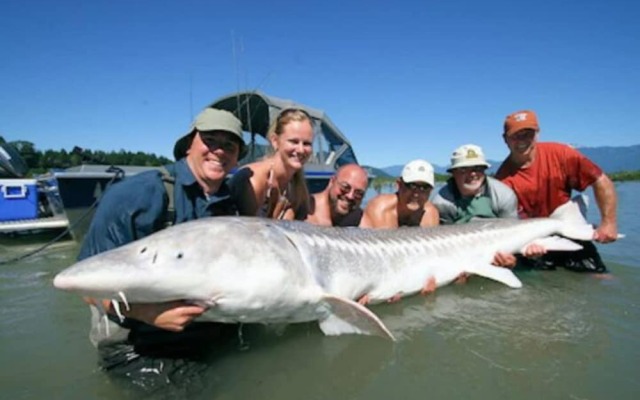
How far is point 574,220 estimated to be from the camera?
475 centimetres

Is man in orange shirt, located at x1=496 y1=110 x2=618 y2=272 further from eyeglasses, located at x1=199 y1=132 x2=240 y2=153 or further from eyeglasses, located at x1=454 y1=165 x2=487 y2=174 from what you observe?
eyeglasses, located at x1=199 y1=132 x2=240 y2=153

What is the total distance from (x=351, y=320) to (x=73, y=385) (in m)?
1.63

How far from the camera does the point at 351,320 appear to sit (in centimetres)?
246

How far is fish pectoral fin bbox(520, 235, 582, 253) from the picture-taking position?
453 centimetres

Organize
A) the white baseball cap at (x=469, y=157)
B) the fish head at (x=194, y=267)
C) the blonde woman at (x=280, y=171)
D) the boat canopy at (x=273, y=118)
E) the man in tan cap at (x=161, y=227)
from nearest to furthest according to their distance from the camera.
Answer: the fish head at (x=194, y=267) → the man in tan cap at (x=161, y=227) → the blonde woman at (x=280, y=171) → the white baseball cap at (x=469, y=157) → the boat canopy at (x=273, y=118)

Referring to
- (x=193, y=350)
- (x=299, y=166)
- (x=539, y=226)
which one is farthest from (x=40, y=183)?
(x=539, y=226)

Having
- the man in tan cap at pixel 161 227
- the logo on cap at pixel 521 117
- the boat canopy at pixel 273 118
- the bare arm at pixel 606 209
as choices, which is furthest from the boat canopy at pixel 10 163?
the bare arm at pixel 606 209

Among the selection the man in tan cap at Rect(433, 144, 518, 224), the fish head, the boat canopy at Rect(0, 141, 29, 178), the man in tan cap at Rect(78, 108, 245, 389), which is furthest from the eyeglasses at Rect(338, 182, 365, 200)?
the boat canopy at Rect(0, 141, 29, 178)

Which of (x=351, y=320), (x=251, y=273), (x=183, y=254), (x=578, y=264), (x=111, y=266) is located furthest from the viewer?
(x=578, y=264)

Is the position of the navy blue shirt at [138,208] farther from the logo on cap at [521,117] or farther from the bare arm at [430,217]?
the logo on cap at [521,117]

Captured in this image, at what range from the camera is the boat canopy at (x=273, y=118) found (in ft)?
29.1

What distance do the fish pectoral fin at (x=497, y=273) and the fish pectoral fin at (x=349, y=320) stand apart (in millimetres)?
1960

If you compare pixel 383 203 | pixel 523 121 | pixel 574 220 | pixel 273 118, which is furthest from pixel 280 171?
pixel 273 118

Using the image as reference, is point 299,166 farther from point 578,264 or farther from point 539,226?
point 578,264
